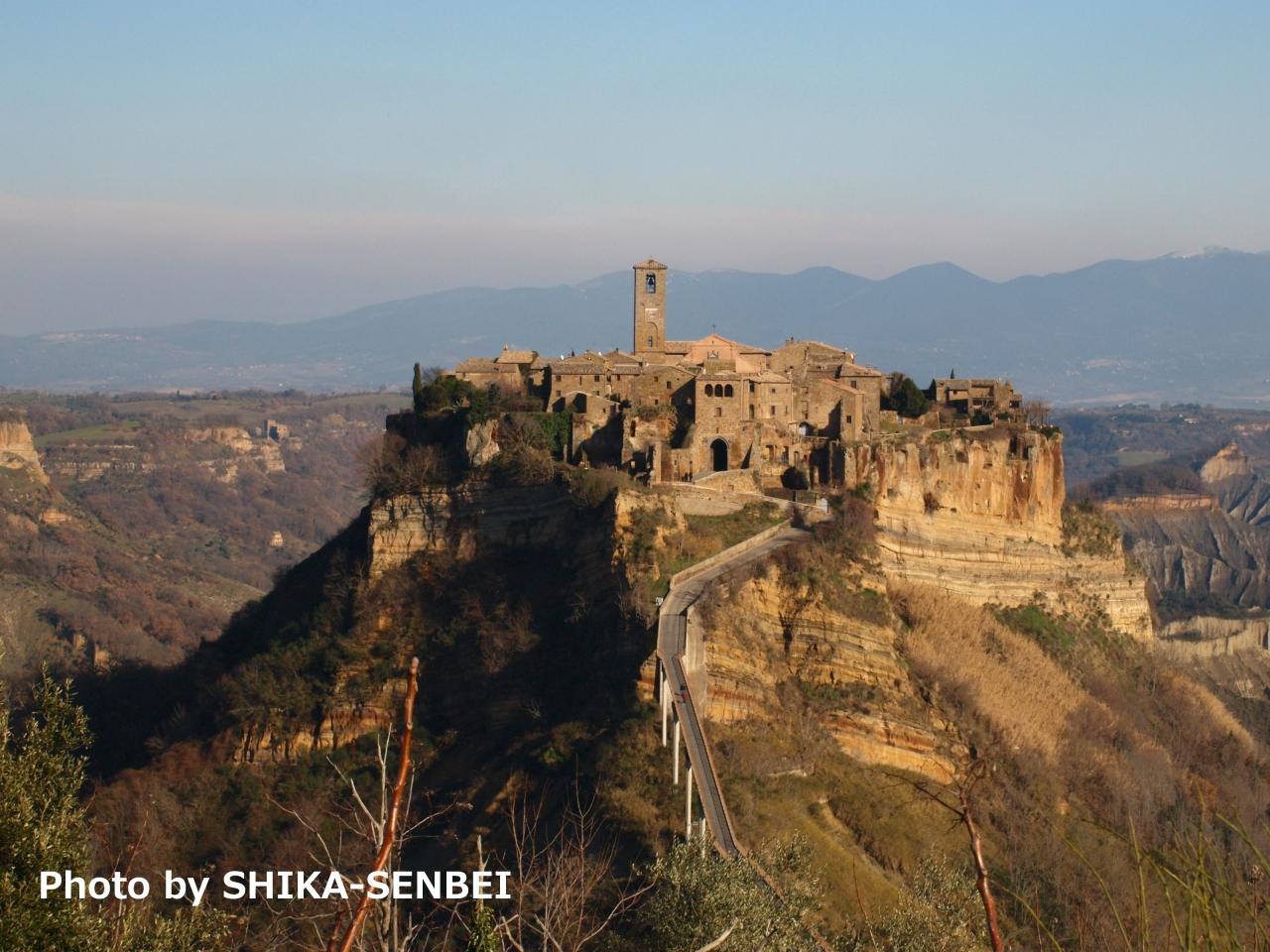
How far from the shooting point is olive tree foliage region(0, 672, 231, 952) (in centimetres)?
1216

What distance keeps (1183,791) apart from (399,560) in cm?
2297

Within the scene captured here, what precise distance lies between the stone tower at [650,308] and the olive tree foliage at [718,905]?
1026 inches

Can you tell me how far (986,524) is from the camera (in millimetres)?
46000

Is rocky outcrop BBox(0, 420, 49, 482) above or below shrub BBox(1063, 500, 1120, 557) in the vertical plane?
below

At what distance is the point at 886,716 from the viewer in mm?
34375

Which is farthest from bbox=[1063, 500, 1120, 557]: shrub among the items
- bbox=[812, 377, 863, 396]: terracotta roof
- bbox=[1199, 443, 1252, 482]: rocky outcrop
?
bbox=[1199, 443, 1252, 482]: rocky outcrop

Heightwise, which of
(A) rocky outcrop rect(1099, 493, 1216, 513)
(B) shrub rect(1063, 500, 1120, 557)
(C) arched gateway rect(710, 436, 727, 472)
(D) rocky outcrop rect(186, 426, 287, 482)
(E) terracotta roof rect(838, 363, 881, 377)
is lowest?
(A) rocky outcrop rect(1099, 493, 1216, 513)

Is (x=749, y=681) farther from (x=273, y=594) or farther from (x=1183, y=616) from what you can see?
(x=1183, y=616)

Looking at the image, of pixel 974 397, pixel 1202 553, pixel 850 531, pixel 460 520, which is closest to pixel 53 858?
pixel 460 520

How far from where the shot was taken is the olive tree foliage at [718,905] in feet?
63.8

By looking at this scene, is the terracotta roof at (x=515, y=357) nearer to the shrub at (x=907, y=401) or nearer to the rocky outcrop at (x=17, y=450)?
the shrub at (x=907, y=401)

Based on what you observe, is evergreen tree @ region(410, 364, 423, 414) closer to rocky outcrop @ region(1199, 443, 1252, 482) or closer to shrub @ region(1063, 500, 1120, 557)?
shrub @ region(1063, 500, 1120, 557)

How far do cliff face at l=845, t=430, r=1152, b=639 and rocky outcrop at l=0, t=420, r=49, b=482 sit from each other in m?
89.3

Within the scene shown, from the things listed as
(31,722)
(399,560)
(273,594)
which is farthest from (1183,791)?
(31,722)
